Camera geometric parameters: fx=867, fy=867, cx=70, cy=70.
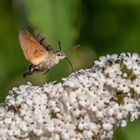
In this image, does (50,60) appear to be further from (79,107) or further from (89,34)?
(89,34)

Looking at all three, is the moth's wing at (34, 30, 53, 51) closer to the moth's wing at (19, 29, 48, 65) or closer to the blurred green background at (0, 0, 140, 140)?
the moth's wing at (19, 29, 48, 65)

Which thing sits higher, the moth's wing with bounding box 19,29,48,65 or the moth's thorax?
the moth's wing with bounding box 19,29,48,65

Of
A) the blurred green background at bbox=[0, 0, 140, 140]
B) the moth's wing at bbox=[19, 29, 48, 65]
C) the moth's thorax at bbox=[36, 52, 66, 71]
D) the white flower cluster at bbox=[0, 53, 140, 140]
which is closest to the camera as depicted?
the white flower cluster at bbox=[0, 53, 140, 140]

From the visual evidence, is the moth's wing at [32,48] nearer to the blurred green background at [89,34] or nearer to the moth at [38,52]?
the moth at [38,52]

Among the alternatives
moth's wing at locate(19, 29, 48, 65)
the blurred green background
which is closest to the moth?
moth's wing at locate(19, 29, 48, 65)

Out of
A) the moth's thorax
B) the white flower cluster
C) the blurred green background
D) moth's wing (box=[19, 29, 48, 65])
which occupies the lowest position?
the white flower cluster

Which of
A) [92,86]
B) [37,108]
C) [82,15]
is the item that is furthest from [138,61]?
[82,15]

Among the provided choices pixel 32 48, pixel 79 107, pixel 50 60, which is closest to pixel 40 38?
pixel 32 48
